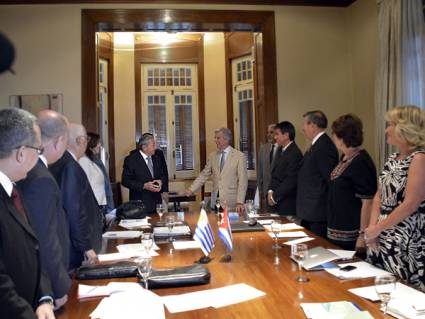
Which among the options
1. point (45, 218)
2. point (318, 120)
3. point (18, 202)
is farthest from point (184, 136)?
point (18, 202)

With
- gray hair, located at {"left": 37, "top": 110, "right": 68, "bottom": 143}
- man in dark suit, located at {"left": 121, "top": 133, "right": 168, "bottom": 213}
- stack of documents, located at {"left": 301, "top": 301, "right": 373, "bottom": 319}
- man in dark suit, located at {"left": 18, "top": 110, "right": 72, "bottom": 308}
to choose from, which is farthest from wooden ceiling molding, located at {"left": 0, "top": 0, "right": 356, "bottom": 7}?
stack of documents, located at {"left": 301, "top": 301, "right": 373, "bottom": 319}

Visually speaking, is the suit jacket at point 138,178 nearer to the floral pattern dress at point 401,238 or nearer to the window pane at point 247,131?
the floral pattern dress at point 401,238

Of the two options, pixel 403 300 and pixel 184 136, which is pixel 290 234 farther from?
pixel 184 136

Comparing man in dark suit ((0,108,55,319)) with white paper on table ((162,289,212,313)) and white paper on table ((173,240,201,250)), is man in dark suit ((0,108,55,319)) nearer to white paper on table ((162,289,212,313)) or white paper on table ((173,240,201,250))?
white paper on table ((162,289,212,313))

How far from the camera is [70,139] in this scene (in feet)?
8.28

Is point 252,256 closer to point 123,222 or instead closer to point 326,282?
point 326,282

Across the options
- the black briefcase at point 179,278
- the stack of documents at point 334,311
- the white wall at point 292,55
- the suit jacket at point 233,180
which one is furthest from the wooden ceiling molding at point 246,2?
the stack of documents at point 334,311

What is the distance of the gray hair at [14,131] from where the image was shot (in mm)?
1419

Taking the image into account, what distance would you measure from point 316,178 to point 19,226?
2423 millimetres

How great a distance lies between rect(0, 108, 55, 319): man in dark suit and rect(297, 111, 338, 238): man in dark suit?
2.23 meters

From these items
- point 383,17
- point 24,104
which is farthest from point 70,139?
point 383,17

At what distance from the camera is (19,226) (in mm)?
1396

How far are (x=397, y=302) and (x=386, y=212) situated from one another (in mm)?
993

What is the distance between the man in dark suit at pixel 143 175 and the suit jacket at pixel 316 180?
5.30 ft
